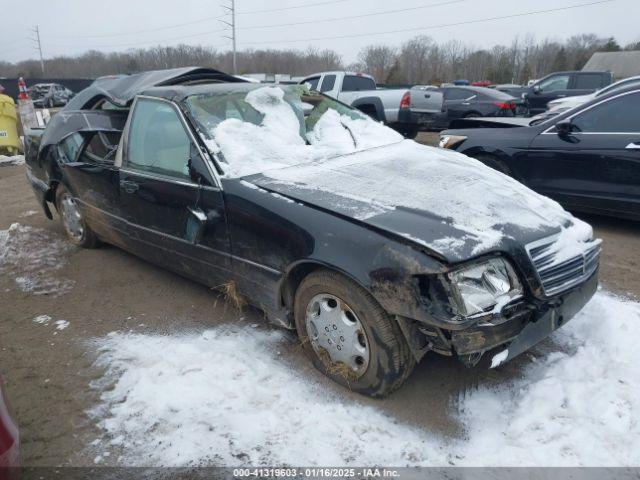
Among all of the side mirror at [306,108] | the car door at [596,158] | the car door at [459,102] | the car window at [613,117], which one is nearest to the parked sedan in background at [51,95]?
the car door at [459,102]

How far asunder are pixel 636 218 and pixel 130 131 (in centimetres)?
497

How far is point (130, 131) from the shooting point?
3.94 metres

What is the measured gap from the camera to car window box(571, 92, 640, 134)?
4945 mm

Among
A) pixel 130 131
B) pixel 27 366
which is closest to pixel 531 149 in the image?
pixel 130 131

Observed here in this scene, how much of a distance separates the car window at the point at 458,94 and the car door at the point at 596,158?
32.9 feet

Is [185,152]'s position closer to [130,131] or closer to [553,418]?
[130,131]

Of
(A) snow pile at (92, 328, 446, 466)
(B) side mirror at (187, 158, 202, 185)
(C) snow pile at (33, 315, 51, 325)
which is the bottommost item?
(A) snow pile at (92, 328, 446, 466)

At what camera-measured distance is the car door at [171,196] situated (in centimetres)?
324

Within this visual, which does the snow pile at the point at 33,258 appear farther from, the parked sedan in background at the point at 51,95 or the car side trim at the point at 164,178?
the parked sedan in background at the point at 51,95

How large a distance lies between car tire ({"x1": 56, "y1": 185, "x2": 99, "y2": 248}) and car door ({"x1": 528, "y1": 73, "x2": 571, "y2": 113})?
46.0 ft

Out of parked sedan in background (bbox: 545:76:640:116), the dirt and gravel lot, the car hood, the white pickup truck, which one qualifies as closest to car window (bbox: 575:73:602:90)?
the white pickup truck

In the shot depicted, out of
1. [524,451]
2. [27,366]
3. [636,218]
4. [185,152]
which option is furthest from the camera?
[636,218]

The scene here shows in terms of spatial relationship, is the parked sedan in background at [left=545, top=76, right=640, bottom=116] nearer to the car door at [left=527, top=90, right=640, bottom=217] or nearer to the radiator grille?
the car door at [left=527, top=90, right=640, bottom=217]

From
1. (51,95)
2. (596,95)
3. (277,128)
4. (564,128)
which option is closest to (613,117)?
(564,128)
